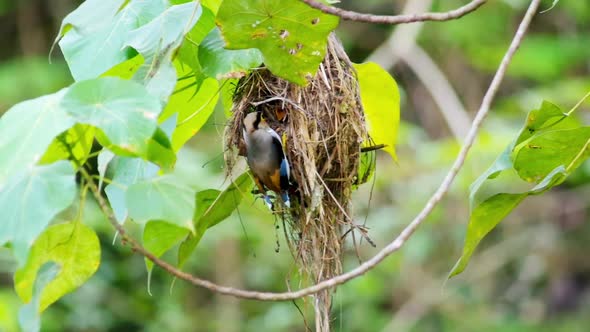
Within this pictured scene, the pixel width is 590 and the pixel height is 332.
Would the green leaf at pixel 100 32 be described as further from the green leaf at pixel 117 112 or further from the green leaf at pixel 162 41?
the green leaf at pixel 117 112

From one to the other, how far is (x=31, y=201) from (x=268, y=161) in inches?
25.4

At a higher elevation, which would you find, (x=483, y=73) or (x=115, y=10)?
(x=115, y=10)

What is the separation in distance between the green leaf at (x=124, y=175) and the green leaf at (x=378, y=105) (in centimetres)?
56

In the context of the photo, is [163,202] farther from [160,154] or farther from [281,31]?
[281,31]

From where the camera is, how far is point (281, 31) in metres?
1.26

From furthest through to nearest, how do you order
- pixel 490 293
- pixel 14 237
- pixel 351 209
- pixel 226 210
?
pixel 490 293 < pixel 351 209 < pixel 226 210 < pixel 14 237

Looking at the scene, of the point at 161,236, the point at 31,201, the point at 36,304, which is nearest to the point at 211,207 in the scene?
the point at 161,236

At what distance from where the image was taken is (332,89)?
5.33 ft

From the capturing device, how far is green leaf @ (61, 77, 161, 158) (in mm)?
952

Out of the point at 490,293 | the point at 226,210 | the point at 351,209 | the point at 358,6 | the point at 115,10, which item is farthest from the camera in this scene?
the point at 358,6

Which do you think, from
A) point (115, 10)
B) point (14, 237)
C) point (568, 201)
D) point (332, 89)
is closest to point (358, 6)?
point (568, 201)

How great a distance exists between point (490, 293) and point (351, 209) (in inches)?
152

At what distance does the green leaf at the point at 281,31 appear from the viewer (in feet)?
3.89

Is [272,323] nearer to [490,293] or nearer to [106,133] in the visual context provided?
[490,293]
